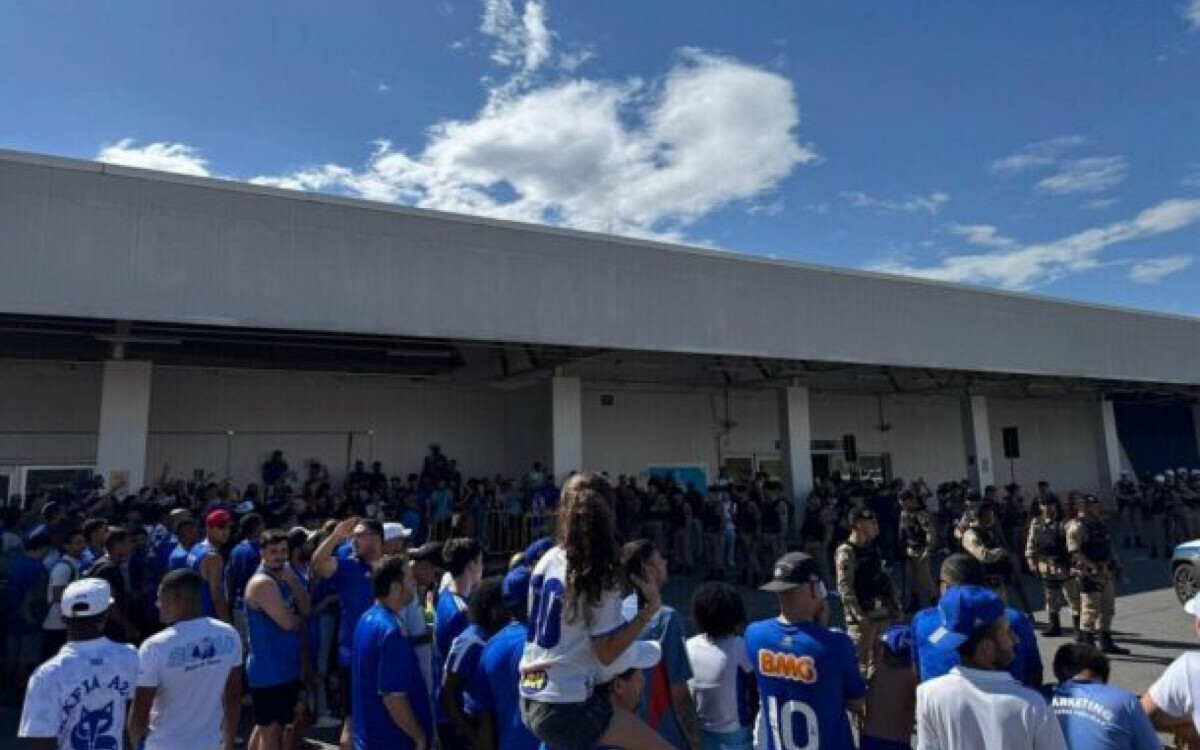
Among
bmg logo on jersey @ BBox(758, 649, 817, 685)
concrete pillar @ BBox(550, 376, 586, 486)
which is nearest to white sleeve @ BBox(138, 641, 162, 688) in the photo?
bmg logo on jersey @ BBox(758, 649, 817, 685)

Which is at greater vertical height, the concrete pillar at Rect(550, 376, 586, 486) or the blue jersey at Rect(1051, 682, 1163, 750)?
the concrete pillar at Rect(550, 376, 586, 486)

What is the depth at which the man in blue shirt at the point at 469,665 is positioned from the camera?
141 inches

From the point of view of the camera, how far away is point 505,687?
3295 millimetres

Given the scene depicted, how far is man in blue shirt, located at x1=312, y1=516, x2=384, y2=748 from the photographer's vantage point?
216 inches

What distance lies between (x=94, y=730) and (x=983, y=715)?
3637 millimetres

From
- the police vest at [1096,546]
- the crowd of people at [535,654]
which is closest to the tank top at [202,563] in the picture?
the crowd of people at [535,654]

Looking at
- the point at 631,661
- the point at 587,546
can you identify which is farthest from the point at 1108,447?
the point at 587,546

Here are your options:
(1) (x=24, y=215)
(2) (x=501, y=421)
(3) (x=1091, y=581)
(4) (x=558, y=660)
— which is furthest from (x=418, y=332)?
(4) (x=558, y=660)

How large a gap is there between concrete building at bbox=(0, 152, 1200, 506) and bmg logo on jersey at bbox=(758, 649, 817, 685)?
1002 centimetres

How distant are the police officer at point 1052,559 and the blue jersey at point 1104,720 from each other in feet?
23.3

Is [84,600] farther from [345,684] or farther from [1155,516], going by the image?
[1155,516]

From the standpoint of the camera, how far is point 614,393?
65.7 feet

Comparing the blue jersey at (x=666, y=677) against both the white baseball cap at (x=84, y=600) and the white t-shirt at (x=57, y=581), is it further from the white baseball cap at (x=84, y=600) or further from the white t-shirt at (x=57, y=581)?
the white t-shirt at (x=57, y=581)

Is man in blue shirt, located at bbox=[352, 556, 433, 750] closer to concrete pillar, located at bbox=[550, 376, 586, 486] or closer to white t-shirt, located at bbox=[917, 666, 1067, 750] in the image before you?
white t-shirt, located at bbox=[917, 666, 1067, 750]
